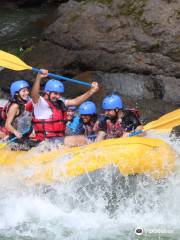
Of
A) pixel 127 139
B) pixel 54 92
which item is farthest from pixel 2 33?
pixel 127 139

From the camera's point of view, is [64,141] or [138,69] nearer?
[64,141]

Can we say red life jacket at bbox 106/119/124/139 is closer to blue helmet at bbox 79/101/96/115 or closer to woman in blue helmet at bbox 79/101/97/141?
woman in blue helmet at bbox 79/101/97/141

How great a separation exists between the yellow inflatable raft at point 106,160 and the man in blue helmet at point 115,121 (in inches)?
21.6

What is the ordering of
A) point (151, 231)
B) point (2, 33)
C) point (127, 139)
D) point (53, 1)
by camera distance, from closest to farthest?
point (151, 231) < point (127, 139) < point (2, 33) < point (53, 1)

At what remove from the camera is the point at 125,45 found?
1021 cm

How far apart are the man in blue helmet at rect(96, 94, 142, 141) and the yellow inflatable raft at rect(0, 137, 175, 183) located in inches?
21.6

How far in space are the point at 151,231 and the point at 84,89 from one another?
5.09m

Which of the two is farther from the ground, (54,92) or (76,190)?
(54,92)

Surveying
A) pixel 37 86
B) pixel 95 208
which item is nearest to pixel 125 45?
pixel 37 86

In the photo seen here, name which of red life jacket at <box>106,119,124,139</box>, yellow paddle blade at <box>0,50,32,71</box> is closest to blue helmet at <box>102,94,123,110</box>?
red life jacket at <box>106,119,124,139</box>

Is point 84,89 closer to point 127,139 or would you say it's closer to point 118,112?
point 118,112

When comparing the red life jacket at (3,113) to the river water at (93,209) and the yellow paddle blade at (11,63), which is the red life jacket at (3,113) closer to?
the yellow paddle blade at (11,63)

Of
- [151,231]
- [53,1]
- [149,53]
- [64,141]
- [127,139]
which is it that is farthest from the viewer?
[53,1]

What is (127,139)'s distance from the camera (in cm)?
608
